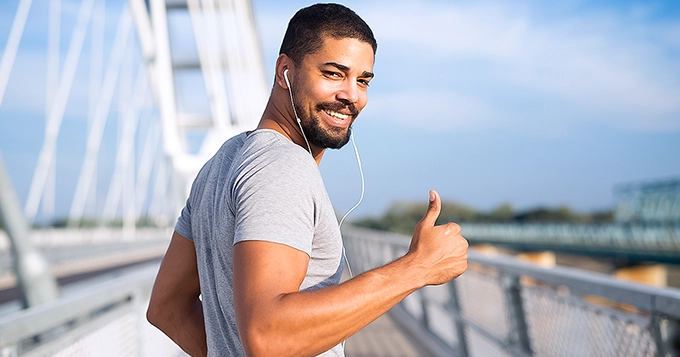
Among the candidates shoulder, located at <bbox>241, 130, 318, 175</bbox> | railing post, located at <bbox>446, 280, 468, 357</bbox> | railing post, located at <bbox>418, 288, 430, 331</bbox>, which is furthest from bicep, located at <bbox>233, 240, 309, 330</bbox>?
railing post, located at <bbox>418, 288, 430, 331</bbox>

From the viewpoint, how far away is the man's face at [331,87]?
1715 millimetres

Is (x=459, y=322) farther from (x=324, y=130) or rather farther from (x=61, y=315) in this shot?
(x=324, y=130)

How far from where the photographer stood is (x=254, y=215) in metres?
1.44

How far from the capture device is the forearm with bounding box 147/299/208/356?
2076 mm

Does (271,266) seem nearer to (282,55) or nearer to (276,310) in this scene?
(276,310)

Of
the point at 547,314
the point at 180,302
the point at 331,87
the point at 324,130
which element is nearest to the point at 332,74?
the point at 331,87

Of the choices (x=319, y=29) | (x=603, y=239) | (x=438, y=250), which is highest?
(x=319, y=29)

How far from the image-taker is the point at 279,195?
146cm

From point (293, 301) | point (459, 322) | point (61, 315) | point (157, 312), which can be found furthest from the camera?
point (459, 322)

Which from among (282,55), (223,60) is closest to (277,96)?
(282,55)

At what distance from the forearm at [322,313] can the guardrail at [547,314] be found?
176cm

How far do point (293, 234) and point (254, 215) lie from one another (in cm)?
8

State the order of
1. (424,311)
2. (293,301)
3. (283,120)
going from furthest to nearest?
1. (424,311)
2. (283,120)
3. (293,301)

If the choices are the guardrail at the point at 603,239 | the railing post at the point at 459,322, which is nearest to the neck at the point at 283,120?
the railing post at the point at 459,322
